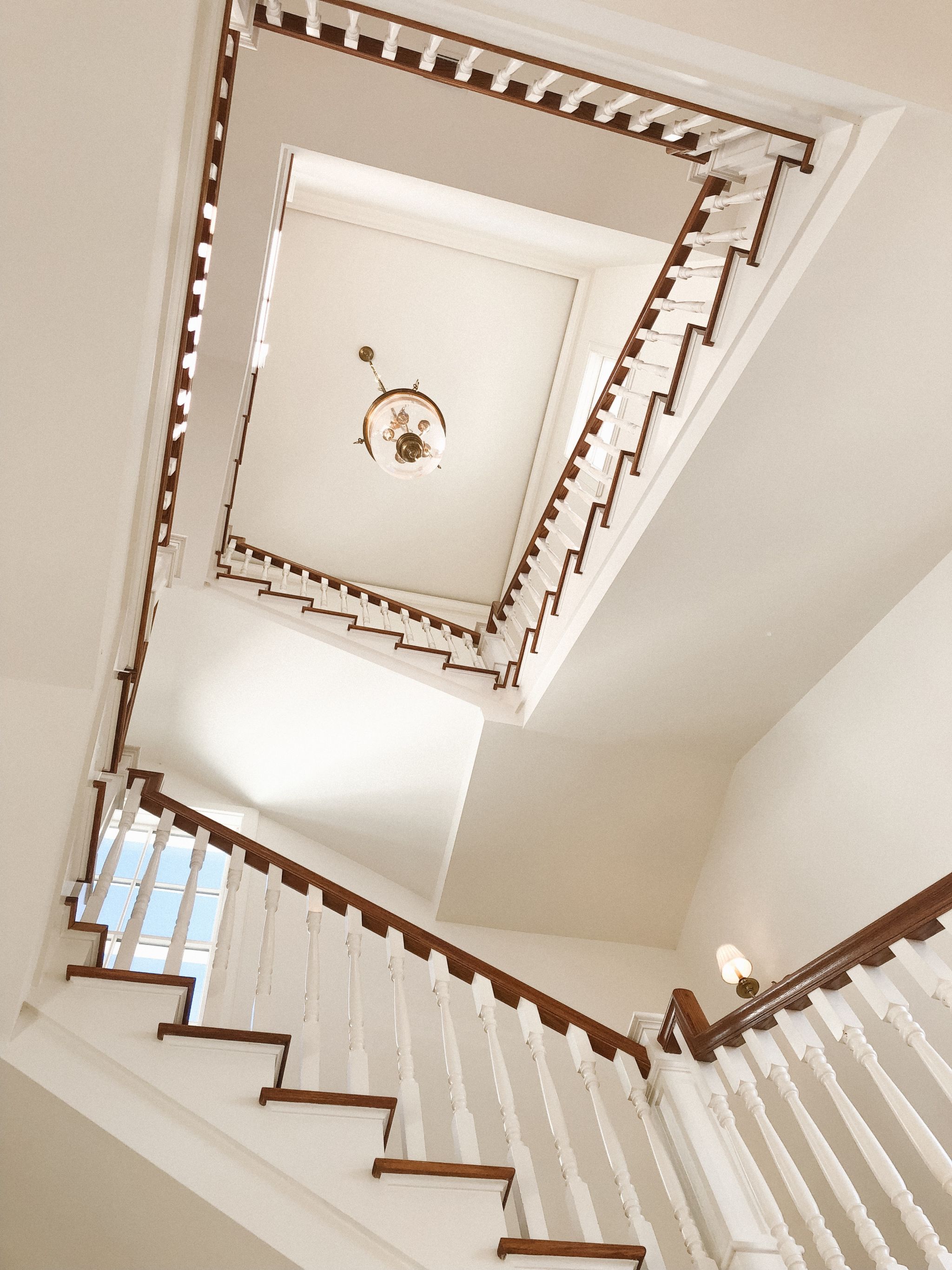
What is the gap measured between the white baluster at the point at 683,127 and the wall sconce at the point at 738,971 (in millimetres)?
3828

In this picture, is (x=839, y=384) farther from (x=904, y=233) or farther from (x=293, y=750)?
(x=293, y=750)

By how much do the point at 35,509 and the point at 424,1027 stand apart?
3.88 m

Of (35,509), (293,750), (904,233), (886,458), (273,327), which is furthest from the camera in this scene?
(273,327)

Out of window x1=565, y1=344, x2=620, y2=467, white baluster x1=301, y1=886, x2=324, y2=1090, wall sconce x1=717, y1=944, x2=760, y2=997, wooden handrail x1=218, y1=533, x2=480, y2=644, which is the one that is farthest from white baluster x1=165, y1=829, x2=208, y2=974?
window x1=565, y1=344, x2=620, y2=467

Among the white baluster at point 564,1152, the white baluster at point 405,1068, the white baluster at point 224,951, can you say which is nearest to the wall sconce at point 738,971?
the white baluster at point 564,1152

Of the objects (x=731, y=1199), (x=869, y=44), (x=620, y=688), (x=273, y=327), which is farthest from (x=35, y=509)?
(x=273, y=327)

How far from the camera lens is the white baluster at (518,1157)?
2.61m

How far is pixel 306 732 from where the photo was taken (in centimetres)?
582

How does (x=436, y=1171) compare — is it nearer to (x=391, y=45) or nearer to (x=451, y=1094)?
(x=451, y=1094)

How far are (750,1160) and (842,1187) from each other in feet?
1.59

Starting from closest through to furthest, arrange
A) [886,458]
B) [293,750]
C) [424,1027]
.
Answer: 1. [886,458]
2. [424,1027]
3. [293,750]

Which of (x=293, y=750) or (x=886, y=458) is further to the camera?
(x=293, y=750)

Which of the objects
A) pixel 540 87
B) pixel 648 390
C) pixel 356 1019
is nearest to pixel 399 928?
pixel 356 1019

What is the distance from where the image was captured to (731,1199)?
2.74 m
